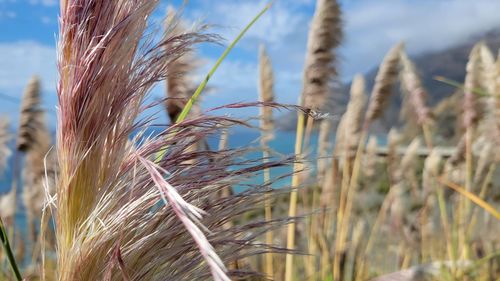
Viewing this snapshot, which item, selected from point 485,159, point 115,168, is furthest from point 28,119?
point 115,168

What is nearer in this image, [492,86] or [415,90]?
[492,86]

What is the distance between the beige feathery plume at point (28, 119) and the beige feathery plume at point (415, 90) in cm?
176

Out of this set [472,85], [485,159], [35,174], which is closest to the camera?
[472,85]

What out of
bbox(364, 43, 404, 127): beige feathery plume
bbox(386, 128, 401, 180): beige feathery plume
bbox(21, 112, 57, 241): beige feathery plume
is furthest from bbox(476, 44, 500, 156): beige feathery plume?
bbox(21, 112, 57, 241): beige feathery plume

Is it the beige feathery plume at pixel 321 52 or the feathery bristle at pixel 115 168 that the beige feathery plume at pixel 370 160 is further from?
the feathery bristle at pixel 115 168

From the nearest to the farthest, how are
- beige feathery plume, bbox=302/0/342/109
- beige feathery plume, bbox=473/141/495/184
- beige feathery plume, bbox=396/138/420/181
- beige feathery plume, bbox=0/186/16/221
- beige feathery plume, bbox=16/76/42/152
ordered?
beige feathery plume, bbox=302/0/342/109 < beige feathery plume, bbox=473/141/495/184 < beige feathery plume, bbox=16/76/42/152 < beige feathery plume, bbox=396/138/420/181 < beige feathery plume, bbox=0/186/16/221

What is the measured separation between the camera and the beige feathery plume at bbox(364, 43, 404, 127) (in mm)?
2678

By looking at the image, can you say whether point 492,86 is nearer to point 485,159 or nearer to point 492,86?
point 492,86

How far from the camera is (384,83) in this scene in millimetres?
2695

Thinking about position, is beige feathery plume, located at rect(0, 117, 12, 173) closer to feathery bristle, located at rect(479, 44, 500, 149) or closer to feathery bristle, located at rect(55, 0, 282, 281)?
feathery bristle, located at rect(479, 44, 500, 149)

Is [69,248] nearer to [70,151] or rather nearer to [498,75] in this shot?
[70,151]

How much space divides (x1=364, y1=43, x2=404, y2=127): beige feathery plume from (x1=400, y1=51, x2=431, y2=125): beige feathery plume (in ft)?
1.45

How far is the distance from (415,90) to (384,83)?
58 centimetres

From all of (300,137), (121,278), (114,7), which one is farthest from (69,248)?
(300,137)
